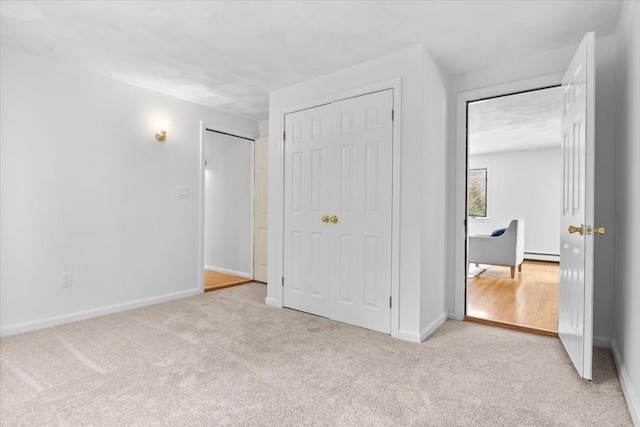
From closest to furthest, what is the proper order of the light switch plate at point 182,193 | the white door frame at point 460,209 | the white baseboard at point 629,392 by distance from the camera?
1. the white baseboard at point 629,392
2. the white door frame at point 460,209
3. the light switch plate at point 182,193

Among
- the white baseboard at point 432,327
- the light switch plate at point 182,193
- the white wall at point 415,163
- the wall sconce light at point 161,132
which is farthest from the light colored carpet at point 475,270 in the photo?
the wall sconce light at point 161,132

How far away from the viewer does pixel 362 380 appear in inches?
81.2

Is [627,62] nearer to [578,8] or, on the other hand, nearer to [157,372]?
[578,8]

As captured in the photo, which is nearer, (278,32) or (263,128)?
(278,32)

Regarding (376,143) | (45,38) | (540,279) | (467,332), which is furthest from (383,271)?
(540,279)

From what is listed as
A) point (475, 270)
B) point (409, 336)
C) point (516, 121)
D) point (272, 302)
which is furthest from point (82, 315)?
point (516, 121)

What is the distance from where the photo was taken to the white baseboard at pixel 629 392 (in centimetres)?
166

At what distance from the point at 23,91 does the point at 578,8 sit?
164 inches

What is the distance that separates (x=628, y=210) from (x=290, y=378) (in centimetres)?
222

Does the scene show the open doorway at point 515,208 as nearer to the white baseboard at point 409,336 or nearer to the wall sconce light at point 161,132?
the white baseboard at point 409,336

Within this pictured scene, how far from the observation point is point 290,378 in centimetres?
207

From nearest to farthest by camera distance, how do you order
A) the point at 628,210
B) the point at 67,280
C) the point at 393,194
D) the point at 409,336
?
the point at 628,210
the point at 409,336
the point at 393,194
the point at 67,280

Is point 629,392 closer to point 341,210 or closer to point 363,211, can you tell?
point 363,211

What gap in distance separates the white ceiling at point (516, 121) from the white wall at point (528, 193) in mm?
302
